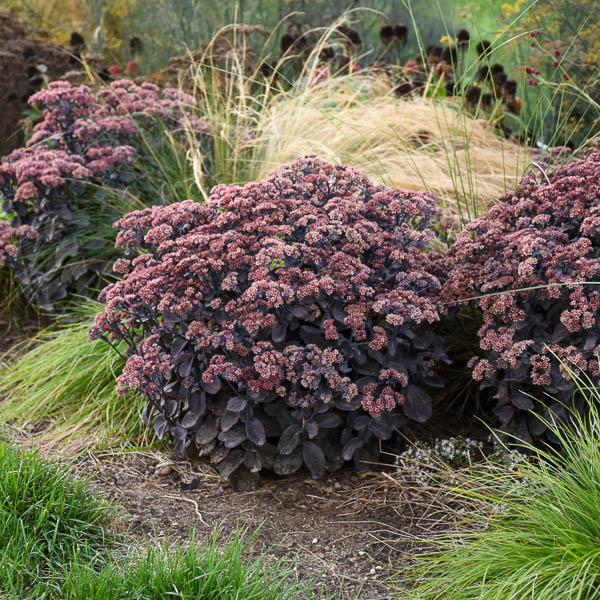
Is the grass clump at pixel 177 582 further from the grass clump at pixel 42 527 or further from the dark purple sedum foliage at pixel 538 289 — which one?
the dark purple sedum foliage at pixel 538 289

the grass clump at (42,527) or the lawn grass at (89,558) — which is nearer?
the lawn grass at (89,558)

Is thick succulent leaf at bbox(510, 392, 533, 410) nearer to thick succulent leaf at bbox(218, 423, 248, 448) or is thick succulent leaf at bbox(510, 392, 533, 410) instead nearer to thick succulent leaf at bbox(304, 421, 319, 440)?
thick succulent leaf at bbox(304, 421, 319, 440)

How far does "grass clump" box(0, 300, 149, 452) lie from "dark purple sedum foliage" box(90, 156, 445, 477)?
48 centimetres

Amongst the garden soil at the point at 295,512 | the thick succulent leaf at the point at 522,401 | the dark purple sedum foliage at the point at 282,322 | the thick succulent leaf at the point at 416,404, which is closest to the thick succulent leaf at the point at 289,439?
the dark purple sedum foliage at the point at 282,322

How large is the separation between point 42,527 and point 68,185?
244 centimetres

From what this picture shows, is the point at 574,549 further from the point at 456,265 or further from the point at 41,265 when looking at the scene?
the point at 41,265

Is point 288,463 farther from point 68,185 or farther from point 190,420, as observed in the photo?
point 68,185

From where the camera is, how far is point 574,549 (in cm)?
210

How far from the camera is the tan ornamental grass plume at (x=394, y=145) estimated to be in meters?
4.45

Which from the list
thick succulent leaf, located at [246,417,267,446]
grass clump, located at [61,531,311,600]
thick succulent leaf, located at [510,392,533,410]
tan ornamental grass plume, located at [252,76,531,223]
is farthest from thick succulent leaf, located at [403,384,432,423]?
tan ornamental grass plume, located at [252,76,531,223]

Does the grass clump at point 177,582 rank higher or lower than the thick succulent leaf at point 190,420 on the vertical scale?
lower

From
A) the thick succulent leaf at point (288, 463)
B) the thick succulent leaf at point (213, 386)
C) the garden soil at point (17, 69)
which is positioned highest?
the garden soil at point (17, 69)

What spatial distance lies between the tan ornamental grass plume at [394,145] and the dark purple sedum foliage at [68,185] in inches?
24.0

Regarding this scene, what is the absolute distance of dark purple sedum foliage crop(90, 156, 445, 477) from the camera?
281 cm
